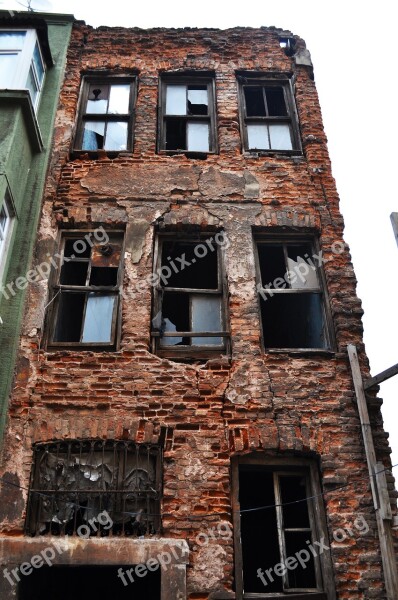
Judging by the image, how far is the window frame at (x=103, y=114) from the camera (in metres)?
9.01

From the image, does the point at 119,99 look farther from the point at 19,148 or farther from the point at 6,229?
the point at 6,229

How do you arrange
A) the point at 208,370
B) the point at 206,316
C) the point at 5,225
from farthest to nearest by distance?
the point at 206,316
the point at 5,225
the point at 208,370

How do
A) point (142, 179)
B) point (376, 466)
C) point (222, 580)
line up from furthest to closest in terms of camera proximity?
point (142, 179) < point (376, 466) < point (222, 580)

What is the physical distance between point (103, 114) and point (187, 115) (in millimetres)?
1452

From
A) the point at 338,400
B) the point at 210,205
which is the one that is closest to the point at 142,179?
the point at 210,205

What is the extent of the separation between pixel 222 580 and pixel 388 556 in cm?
173

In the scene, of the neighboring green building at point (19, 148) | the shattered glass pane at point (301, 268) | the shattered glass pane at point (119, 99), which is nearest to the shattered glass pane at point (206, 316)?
the shattered glass pane at point (301, 268)

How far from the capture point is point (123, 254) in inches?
307

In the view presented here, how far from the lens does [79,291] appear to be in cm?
756

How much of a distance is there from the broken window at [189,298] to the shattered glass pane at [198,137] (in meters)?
1.92

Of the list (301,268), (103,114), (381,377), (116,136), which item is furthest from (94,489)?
(103,114)

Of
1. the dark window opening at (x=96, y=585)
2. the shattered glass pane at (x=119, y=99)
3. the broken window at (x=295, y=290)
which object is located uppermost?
the shattered glass pane at (x=119, y=99)

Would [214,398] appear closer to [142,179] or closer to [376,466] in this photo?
[376,466]

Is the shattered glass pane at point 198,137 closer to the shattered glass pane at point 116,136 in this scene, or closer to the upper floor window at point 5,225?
the shattered glass pane at point 116,136
